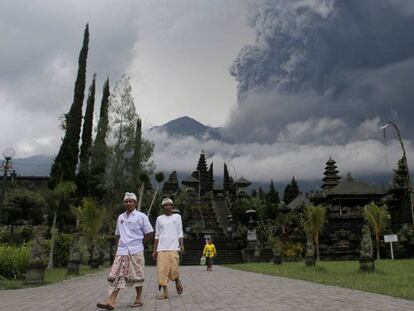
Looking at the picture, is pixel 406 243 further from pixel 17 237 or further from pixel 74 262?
pixel 17 237

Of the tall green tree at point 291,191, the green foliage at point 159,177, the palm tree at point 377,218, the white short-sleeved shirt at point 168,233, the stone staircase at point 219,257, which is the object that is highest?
the tall green tree at point 291,191

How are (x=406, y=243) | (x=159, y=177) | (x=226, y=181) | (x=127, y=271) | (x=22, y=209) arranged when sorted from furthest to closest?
1. (x=226, y=181)
2. (x=22, y=209)
3. (x=159, y=177)
4. (x=406, y=243)
5. (x=127, y=271)

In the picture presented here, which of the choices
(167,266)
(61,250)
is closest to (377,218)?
(61,250)

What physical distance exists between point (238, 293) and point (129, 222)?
9.62ft

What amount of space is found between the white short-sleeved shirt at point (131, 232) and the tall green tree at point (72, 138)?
79.3 feet

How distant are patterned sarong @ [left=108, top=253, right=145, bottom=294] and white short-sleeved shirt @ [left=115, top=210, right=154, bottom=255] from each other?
9 centimetres

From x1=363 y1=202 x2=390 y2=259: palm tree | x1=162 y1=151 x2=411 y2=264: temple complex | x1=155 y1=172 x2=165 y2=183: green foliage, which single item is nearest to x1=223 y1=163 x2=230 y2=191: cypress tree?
x1=162 y1=151 x2=411 y2=264: temple complex

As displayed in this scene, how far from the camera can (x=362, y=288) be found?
8852mm

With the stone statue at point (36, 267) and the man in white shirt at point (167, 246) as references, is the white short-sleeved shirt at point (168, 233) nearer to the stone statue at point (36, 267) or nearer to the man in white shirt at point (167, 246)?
the man in white shirt at point (167, 246)

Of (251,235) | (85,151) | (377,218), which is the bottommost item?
(251,235)

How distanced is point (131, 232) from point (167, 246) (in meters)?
0.92

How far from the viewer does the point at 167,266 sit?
7570 mm

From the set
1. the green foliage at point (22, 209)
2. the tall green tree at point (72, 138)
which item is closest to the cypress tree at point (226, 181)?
the green foliage at point (22, 209)

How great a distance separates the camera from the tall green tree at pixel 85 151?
34.9 metres
